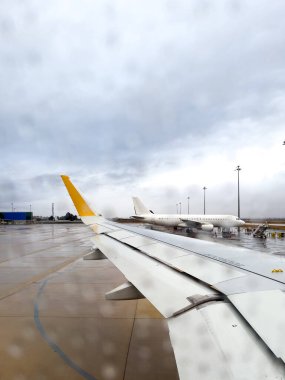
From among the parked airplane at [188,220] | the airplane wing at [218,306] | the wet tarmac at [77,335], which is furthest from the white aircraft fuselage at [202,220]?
the airplane wing at [218,306]

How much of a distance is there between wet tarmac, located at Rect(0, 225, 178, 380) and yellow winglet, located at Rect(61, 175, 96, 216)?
7.20ft

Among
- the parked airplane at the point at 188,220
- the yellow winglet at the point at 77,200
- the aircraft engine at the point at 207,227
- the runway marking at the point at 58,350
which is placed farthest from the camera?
the parked airplane at the point at 188,220

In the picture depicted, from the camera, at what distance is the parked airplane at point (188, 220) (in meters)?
30.1

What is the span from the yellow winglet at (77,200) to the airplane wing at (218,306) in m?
A: 2.79

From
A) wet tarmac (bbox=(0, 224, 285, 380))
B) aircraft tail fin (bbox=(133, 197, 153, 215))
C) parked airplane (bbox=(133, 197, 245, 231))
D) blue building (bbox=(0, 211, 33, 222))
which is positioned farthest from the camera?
blue building (bbox=(0, 211, 33, 222))

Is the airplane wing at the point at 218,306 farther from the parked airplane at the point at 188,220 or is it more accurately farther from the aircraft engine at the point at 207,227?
the parked airplane at the point at 188,220

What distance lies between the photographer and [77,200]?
21.3ft

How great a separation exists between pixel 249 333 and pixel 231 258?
1763mm

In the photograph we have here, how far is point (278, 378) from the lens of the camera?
4.08 feet

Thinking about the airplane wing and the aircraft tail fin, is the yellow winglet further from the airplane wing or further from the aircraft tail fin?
the aircraft tail fin

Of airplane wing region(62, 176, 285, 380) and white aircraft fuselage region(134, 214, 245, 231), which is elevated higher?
airplane wing region(62, 176, 285, 380)

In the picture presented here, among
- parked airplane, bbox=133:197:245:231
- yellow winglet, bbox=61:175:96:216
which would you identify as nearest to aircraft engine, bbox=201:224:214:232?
parked airplane, bbox=133:197:245:231

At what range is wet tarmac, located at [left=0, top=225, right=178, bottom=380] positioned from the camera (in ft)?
12.4

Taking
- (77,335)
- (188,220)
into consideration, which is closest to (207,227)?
(188,220)
